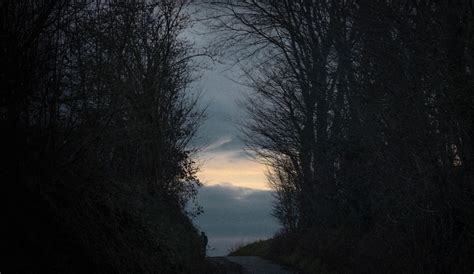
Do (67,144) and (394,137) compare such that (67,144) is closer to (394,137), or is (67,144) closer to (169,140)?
(394,137)

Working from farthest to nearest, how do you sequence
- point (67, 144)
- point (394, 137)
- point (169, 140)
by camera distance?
point (169, 140) → point (394, 137) → point (67, 144)

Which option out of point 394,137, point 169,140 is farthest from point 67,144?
point 169,140

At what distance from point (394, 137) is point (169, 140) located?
8.98 meters

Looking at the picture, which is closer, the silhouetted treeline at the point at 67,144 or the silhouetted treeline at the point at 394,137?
the silhouetted treeline at the point at 67,144

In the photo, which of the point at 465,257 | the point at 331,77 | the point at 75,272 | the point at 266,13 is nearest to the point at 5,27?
the point at 75,272

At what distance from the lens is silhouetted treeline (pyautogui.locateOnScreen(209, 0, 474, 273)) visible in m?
11.1

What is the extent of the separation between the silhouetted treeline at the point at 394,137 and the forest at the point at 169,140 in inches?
1.6

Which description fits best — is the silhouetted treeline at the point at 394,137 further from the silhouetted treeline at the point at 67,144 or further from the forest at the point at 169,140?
the silhouetted treeline at the point at 67,144

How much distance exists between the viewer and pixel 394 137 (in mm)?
12977

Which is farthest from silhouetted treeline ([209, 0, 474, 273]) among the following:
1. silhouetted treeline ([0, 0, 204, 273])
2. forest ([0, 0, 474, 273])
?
silhouetted treeline ([0, 0, 204, 273])

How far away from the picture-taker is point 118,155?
44.2 feet

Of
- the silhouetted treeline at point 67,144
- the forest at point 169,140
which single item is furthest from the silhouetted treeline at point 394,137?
the silhouetted treeline at point 67,144

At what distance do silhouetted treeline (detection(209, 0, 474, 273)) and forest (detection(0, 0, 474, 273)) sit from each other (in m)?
0.04

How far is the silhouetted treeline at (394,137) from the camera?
36.4ft
